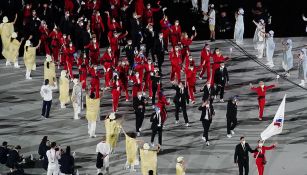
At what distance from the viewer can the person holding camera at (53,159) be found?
30250 millimetres

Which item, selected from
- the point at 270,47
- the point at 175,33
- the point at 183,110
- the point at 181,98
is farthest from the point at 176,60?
the point at 270,47

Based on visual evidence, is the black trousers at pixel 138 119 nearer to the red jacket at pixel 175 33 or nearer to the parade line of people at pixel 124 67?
the parade line of people at pixel 124 67

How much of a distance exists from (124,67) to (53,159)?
27.0 feet

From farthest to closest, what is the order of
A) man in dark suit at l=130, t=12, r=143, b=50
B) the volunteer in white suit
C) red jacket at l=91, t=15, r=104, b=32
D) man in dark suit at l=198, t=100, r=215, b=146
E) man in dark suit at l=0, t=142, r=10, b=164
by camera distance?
red jacket at l=91, t=15, r=104, b=32 < man in dark suit at l=130, t=12, r=143, b=50 < the volunteer in white suit < man in dark suit at l=198, t=100, r=215, b=146 < man in dark suit at l=0, t=142, r=10, b=164

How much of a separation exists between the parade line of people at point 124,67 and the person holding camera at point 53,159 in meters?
0.03

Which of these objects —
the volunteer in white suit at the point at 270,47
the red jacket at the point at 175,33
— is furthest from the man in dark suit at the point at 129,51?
the volunteer in white suit at the point at 270,47

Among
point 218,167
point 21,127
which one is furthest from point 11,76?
point 218,167

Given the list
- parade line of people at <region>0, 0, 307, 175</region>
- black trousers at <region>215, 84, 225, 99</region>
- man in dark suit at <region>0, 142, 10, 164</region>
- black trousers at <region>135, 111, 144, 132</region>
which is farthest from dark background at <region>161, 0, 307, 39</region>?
man in dark suit at <region>0, 142, 10, 164</region>

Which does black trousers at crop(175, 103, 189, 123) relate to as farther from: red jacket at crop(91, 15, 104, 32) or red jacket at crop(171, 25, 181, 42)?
red jacket at crop(91, 15, 104, 32)

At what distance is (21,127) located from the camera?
35.5m

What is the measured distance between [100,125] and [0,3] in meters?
13.4

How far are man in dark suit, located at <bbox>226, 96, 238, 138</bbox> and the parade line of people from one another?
3cm

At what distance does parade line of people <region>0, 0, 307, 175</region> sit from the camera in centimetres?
3172

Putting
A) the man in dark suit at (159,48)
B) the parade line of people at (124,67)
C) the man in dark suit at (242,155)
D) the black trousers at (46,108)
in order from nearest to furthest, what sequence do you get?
the man in dark suit at (242,155) → the parade line of people at (124,67) → the black trousers at (46,108) → the man in dark suit at (159,48)
